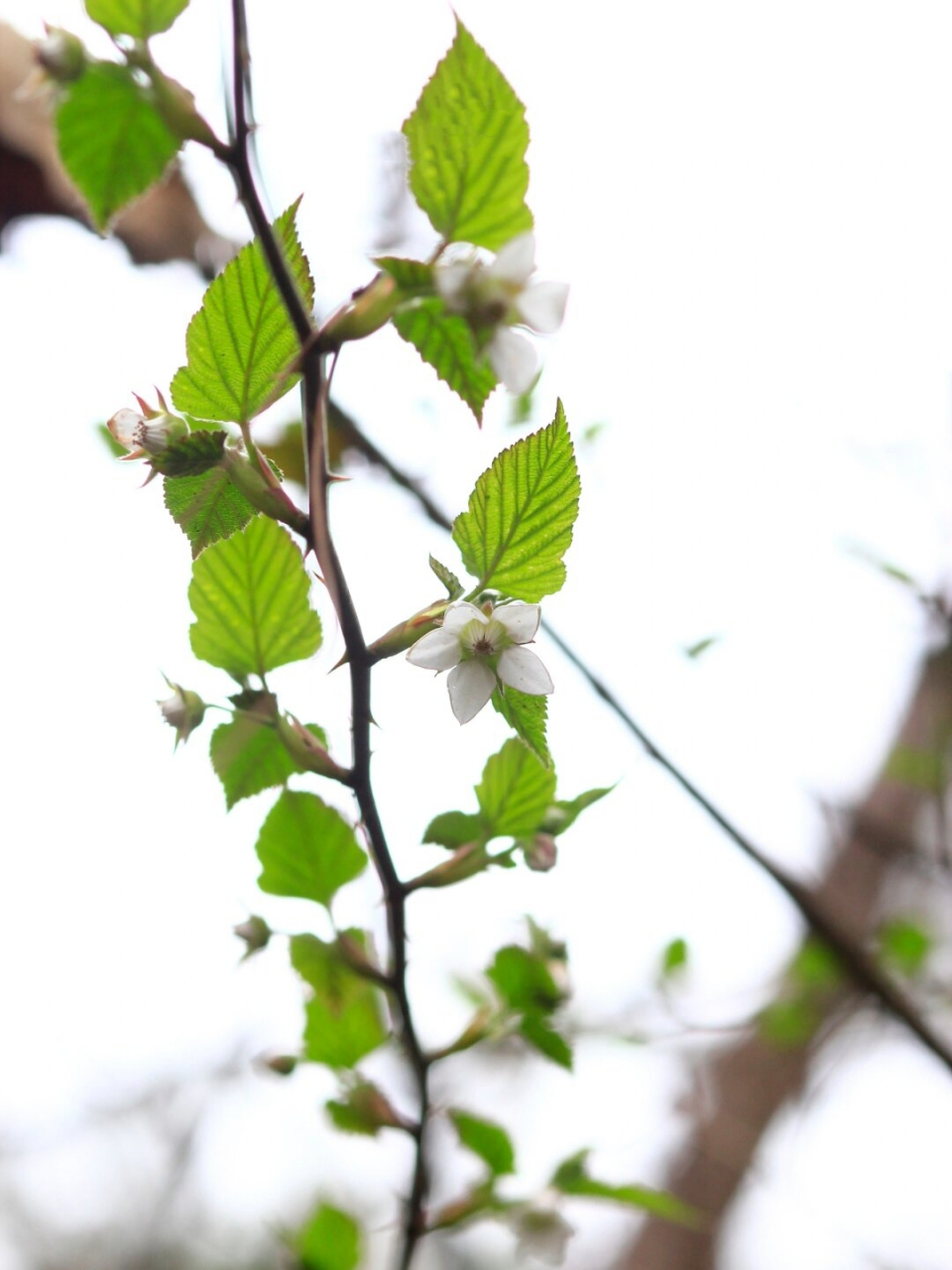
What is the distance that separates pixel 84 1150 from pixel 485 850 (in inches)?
64.4

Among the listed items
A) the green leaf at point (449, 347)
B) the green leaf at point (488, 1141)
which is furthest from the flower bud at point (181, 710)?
the green leaf at point (488, 1141)

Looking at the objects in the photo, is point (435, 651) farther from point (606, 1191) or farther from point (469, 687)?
point (606, 1191)

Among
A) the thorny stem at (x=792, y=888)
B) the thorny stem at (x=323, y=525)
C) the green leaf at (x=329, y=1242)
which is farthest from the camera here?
the thorny stem at (x=792, y=888)

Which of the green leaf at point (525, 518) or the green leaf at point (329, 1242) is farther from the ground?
the green leaf at point (525, 518)

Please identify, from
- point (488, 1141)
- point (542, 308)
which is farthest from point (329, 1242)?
point (542, 308)

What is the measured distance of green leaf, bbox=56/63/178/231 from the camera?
0.70 ft

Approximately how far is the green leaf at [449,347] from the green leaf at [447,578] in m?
0.04

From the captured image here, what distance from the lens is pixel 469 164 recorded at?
221 millimetres

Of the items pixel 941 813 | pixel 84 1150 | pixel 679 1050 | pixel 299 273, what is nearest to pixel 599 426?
pixel 941 813

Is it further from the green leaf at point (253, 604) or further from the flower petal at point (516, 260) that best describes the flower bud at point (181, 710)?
the flower petal at point (516, 260)

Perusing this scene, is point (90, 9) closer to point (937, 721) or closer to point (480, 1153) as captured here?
point (480, 1153)

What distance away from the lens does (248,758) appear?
0.29 metres

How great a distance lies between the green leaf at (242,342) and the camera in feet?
0.83

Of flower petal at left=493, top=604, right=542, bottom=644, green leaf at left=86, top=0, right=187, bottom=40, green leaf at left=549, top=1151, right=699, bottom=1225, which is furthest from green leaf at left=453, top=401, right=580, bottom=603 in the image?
green leaf at left=549, top=1151, right=699, bottom=1225
